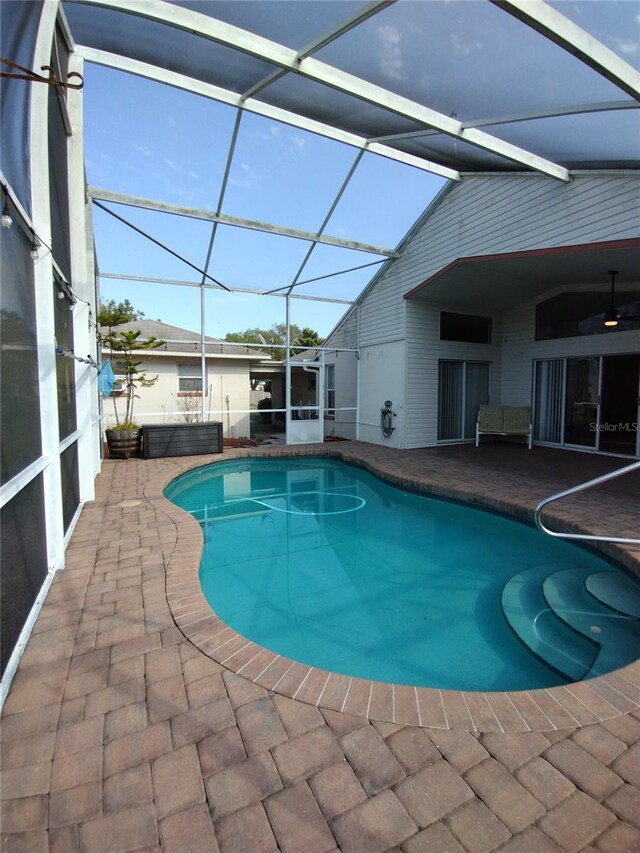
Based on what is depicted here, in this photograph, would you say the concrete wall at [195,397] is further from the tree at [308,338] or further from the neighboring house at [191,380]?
the tree at [308,338]

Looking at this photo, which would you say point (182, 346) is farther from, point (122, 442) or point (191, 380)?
point (122, 442)

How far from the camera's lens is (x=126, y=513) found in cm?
478

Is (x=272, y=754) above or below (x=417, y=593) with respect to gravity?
above

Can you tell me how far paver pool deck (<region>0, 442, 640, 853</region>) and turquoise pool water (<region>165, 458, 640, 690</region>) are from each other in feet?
2.62

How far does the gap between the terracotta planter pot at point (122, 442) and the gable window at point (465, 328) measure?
6996 millimetres

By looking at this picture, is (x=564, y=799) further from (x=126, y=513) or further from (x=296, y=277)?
(x=296, y=277)

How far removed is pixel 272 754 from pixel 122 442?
785 centimetres

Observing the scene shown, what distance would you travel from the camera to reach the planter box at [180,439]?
27.8 ft

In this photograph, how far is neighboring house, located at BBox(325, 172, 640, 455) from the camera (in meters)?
6.18

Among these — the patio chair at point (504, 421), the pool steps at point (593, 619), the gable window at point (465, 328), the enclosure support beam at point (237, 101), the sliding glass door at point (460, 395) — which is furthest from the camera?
the sliding glass door at point (460, 395)

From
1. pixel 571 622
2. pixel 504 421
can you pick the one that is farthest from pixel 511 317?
pixel 571 622

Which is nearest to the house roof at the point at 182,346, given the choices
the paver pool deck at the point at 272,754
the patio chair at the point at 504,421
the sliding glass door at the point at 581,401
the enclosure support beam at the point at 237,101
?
the enclosure support beam at the point at 237,101

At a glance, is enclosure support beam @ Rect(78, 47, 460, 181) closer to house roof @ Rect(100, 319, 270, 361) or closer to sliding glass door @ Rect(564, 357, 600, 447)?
sliding glass door @ Rect(564, 357, 600, 447)

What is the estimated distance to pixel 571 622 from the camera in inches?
122
